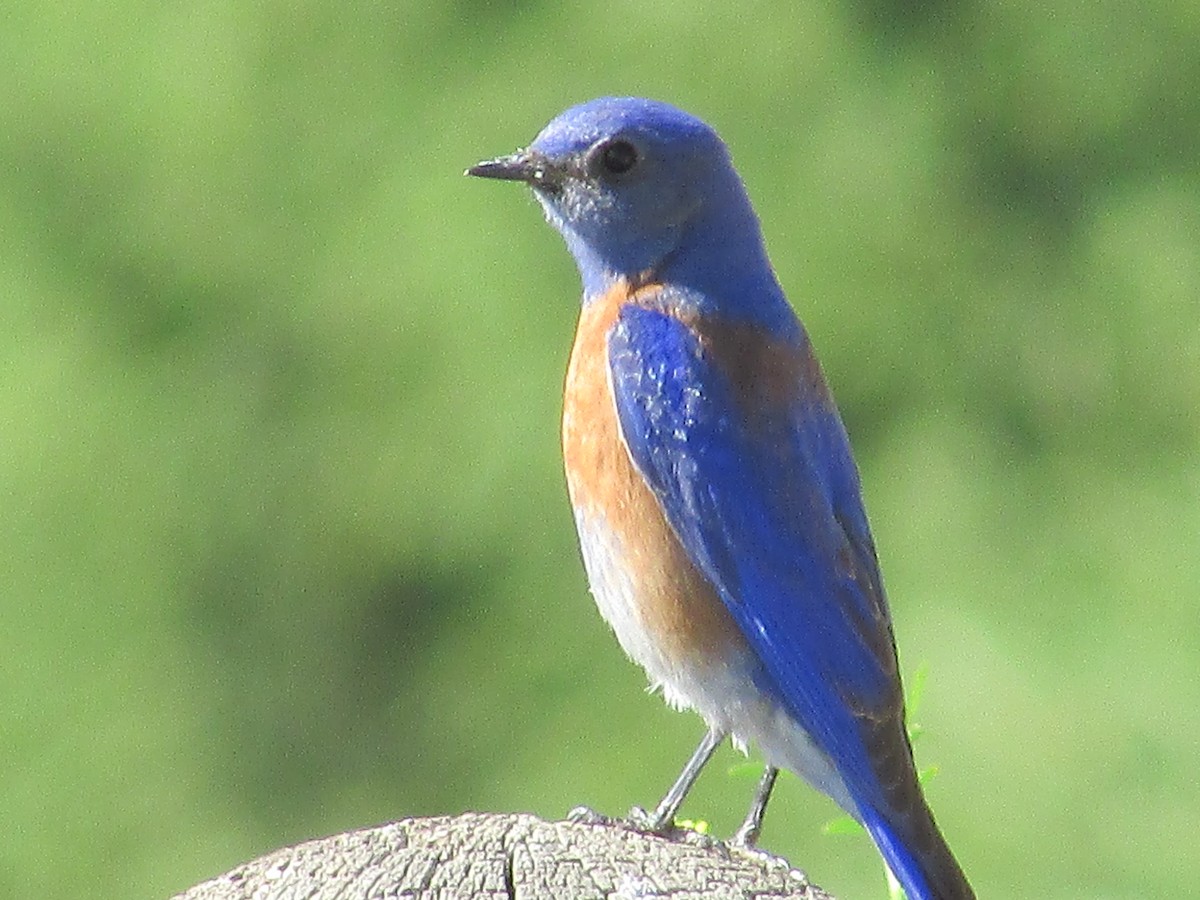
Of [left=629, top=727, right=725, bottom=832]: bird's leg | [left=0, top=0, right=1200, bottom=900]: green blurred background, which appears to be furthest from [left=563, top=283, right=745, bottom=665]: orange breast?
[left=0, top=0, right=1200, bottom=900]: green blurred background

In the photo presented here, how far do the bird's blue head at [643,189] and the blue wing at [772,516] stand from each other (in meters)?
0.16

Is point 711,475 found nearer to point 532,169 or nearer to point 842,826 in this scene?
point 532,169

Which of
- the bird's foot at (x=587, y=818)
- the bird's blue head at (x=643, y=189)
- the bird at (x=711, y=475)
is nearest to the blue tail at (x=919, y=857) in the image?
the bird at (x=711, y=475)

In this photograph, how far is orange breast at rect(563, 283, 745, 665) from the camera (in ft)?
11.9

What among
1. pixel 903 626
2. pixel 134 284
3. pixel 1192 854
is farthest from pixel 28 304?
pixel 1192 854

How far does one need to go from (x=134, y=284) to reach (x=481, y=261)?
98cm

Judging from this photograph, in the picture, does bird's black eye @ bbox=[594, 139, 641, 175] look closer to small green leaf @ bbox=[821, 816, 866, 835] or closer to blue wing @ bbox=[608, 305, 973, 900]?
blue wing @ bbox=[608, 305, 973, 900]

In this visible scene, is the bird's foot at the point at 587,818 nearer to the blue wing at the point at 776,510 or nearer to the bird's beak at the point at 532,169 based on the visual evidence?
the blue wing at the point at 776,510

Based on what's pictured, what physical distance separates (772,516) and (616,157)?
69cm

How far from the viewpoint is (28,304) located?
5.94 metres

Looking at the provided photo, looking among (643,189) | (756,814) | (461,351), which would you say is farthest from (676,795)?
(461,351)

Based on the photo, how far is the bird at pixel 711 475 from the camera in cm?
355

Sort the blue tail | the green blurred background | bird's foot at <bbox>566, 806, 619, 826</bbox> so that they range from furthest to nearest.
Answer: the green blurred background < the blue tail < bird's foot at <bbox>566, 806, 619, 826</bbox>

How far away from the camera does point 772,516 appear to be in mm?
3643
